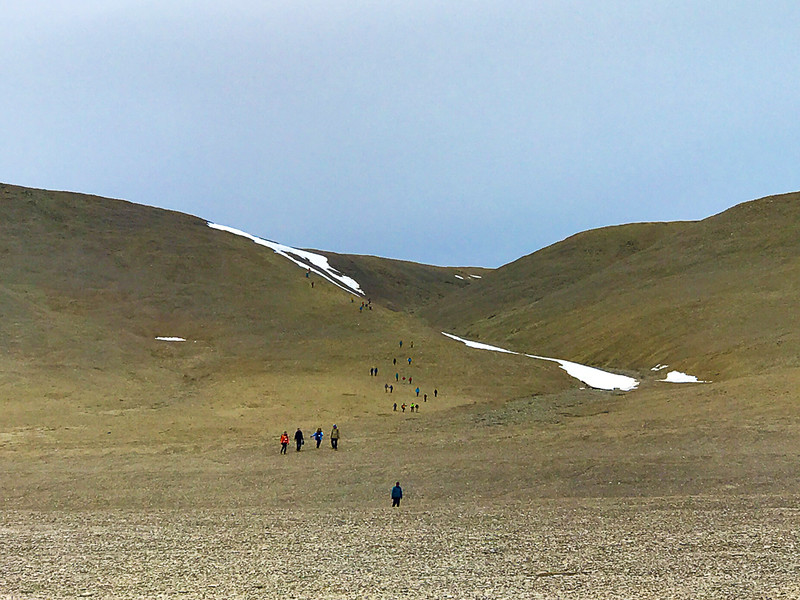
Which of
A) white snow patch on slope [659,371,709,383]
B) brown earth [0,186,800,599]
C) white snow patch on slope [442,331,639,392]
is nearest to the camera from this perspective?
brown earth [0,186,800,599]

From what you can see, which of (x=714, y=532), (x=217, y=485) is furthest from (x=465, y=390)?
(x=714, y=532)

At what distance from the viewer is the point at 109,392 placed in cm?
4116

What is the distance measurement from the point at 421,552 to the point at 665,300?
58223 millimetres

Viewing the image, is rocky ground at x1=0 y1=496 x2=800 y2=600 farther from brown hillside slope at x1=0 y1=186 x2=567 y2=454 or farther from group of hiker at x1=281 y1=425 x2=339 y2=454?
brown hillside slope at x1=0 y1=186 x2=567 y2=454

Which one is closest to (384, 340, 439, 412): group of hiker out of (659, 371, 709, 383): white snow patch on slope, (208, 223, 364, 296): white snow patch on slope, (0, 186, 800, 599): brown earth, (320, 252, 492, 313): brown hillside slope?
(0, 186, 800, 599): brown earth

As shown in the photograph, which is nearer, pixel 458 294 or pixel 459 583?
pixel 459 583

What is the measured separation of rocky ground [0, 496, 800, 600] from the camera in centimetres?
1216

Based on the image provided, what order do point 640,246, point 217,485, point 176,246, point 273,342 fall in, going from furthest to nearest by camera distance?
point 640,246
point 176,246
point 273,342
point 217,485

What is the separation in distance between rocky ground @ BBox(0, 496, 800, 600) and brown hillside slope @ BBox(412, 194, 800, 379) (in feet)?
98.9

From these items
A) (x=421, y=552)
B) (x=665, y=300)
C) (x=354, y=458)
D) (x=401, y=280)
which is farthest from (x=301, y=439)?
(x=401, y=280)

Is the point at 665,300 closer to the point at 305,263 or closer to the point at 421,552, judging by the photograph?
the point at 305,263

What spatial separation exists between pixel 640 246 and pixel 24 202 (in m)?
85.1

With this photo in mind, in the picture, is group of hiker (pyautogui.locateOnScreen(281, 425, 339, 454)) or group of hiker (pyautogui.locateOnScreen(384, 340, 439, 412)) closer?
group of hiker (pyautogui.locateOnScreen(281, 425, 339, 454))

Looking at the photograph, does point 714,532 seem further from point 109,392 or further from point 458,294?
point 458,294
